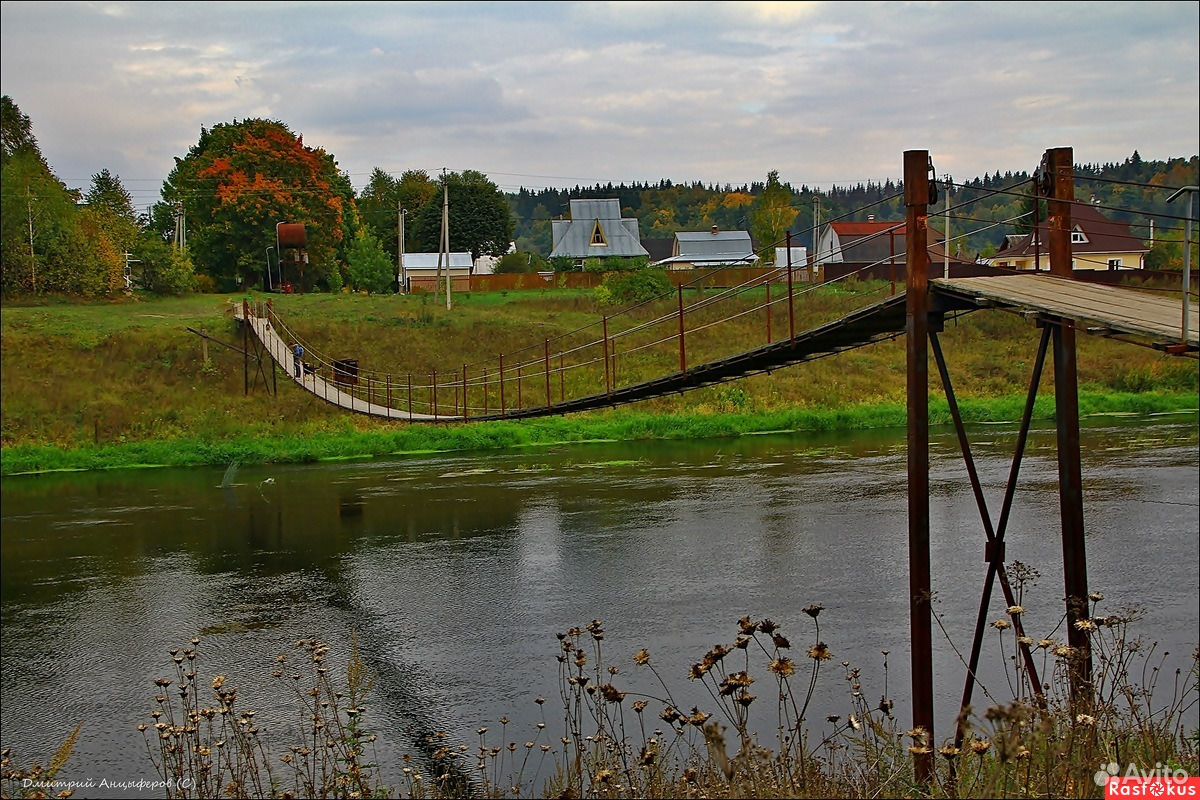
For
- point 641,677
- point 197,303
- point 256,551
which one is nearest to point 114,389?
point 197,303

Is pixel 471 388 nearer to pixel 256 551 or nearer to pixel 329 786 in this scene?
pixel 256 551

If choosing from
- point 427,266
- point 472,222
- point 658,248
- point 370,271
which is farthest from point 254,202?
point 658,248

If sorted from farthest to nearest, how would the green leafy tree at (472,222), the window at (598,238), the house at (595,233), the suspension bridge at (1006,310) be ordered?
the window at (598,238) < the house at (595,233) < the green leafy tree at (472,222) < the suspension bridge at (1006,310)

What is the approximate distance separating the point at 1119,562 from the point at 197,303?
27816mm

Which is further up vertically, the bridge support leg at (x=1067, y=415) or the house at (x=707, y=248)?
the house at (x=707, y=248)

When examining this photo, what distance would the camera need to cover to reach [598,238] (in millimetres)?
59375

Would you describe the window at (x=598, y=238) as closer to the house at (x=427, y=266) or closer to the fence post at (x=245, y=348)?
the house at (x=427, y=266)

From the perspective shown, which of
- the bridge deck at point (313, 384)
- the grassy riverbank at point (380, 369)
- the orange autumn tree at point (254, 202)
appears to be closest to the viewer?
the bridge deck at point (313, 384)

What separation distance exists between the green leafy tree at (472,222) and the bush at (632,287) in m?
20.1

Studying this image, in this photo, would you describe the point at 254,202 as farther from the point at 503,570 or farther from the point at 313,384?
the point at 503,570

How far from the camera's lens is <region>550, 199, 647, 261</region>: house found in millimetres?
58125

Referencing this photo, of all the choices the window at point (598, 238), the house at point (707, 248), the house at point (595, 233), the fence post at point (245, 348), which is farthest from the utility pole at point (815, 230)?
the window at point (598, 238)

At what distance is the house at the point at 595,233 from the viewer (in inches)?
2288

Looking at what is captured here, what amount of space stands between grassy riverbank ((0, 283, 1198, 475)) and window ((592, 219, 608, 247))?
86.3 feet
